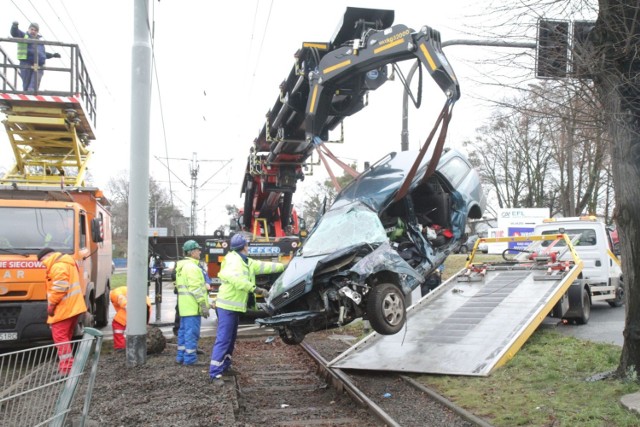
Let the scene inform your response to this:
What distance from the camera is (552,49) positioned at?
6.08 metres

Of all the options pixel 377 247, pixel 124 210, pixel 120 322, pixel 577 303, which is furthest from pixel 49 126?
pixel 124 210

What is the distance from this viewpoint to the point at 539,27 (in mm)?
6109

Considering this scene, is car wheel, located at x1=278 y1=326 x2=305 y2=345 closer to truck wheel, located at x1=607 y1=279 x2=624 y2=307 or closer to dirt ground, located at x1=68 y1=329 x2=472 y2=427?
dirt ground, located at x1=68 y1=329 x2=472 y2=427

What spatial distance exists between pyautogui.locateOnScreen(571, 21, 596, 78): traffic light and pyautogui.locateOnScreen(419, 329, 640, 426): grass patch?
3.24 m

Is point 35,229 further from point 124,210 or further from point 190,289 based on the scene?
point 124,210

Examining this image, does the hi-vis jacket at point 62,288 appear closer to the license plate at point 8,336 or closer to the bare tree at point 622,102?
the license plate at point 8,336

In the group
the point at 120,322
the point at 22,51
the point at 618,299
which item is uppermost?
the point at 22,51

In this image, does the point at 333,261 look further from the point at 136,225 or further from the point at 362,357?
the point at 136,225

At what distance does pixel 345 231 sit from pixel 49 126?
6.63 meters

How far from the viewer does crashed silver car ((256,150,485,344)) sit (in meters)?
6.43

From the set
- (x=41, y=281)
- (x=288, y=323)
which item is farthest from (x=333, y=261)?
(x=41, y=281)

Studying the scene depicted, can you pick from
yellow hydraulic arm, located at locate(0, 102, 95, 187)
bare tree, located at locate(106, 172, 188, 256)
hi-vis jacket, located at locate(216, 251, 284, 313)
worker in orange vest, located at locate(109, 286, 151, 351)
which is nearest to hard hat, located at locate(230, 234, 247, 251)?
hi-vis jacket, located at locate(216, 251, 284, 313)

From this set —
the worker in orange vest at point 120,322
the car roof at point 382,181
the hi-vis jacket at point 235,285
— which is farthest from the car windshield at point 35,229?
the car roof at point 382,181

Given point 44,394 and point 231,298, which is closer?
point 44,394
